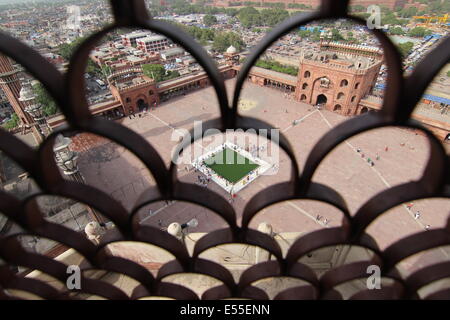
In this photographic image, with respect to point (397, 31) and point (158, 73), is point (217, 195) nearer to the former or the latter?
point (158, 73)

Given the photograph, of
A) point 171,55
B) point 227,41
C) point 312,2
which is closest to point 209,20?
point 312,2

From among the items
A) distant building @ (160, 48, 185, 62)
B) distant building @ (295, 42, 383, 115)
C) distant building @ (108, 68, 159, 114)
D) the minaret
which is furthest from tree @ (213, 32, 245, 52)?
the minaret

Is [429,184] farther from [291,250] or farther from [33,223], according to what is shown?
[33,223]

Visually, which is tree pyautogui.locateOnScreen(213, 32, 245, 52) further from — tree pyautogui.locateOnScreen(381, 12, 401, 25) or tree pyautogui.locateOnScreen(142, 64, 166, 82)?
tree pyautogui.locateOnScreen(381, 12, 401, 25)

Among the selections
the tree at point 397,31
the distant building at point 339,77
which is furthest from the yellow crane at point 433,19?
the distant building at point 339,77

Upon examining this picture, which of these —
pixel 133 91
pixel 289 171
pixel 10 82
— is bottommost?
pixel 289 171

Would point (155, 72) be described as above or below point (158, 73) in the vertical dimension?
above

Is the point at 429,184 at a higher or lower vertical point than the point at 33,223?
higher

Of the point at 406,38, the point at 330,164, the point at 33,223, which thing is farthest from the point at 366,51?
the point at 406,38
